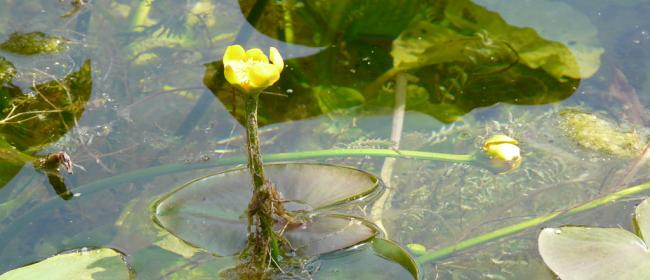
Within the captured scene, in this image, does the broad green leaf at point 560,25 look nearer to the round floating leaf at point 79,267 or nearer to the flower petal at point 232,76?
the flower petal at point 232,76

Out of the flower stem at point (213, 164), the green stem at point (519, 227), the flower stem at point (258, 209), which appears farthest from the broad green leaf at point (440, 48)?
the flower stem at point (258, 209)

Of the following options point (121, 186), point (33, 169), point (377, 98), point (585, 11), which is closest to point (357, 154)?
point (377, 98)

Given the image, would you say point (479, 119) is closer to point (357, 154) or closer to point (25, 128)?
point (357, 154)

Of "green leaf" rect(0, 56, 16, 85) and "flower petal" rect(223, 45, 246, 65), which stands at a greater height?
"flower petal" rect(223, 45, 246, 65)

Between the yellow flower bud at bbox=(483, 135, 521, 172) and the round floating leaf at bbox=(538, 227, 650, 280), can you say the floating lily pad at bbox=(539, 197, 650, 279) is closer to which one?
the round floating leaf at bbox=(538, 227, 650, 280)

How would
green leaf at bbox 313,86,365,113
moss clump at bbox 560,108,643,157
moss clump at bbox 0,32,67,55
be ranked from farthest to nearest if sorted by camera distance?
moss clump at bbox 0,32,67,55 < green leaf at bbox 313,86,365,113 < moss clump at bbox 560,108,643,157

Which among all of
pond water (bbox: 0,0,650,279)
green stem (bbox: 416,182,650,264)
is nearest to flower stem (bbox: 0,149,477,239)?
pond water (bbox: 0,0,650,279)

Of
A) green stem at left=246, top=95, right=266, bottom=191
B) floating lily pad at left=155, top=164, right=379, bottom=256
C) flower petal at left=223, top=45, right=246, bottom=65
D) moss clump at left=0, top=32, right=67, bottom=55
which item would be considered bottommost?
floating lily pad at left=155, top=164, right=379, bottom=256
